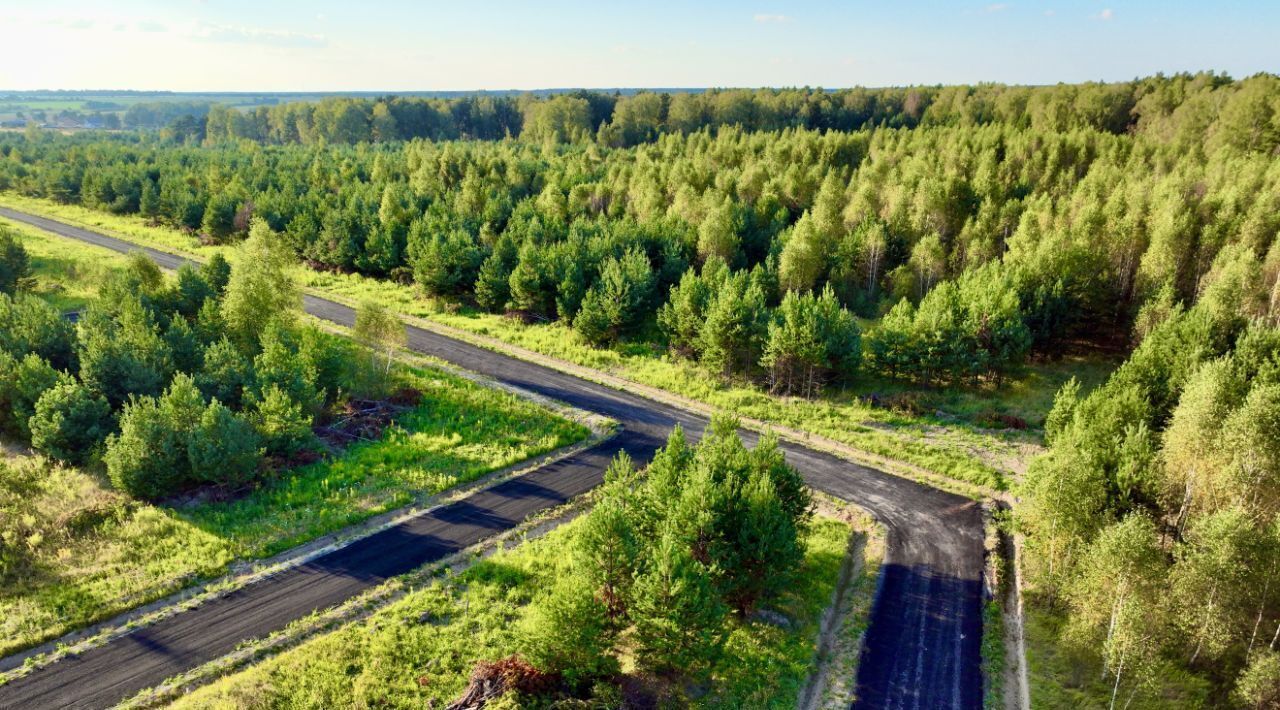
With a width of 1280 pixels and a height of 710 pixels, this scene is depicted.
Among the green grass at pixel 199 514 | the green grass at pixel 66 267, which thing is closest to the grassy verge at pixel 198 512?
the green grass at pixel 199 514

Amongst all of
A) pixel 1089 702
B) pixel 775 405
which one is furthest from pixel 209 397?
pixel 1089 702

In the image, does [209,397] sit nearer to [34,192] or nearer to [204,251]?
[204,251]

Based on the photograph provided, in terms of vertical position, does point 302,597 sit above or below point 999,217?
below

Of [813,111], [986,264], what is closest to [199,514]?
[986,264]

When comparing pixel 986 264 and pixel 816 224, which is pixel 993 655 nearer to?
pixel 986 264

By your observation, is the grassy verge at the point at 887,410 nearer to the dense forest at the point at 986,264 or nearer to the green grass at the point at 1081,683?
the dense forest at the point at 986,264
